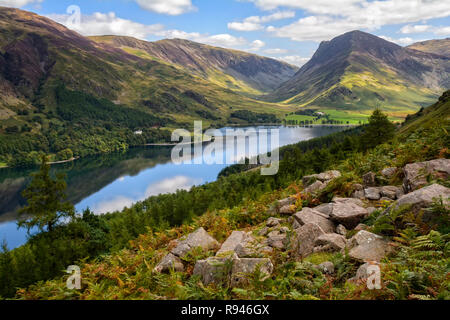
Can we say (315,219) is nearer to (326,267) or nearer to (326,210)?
(326,210)

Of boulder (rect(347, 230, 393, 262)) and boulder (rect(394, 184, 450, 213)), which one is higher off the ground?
boulder (rect(394, 184, 450, 213))

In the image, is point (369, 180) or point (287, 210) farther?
point (369, 180)

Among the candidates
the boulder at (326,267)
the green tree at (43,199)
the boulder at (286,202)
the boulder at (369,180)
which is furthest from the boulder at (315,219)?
the green tree at (43,199)

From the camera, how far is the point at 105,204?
128m

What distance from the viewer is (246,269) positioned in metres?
8.11

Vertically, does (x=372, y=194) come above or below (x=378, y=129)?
below

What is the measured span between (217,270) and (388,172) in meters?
11.9

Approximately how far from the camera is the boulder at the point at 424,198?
341 inches

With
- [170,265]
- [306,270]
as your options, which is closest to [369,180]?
[306,270]

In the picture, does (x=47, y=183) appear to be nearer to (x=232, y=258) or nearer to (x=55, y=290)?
(x=55, y=290)

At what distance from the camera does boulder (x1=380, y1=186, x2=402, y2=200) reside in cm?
1210

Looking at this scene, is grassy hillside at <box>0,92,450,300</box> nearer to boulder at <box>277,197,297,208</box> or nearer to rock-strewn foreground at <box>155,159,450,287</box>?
rock-strewn foreground at <box>155,159,450,287</box>

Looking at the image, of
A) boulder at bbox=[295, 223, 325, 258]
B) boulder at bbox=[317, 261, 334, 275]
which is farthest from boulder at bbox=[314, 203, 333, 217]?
boulder at bbox=[317, 261, 334, 275]
